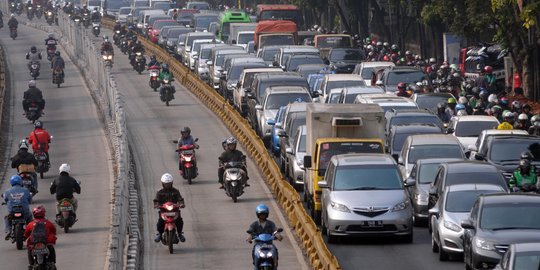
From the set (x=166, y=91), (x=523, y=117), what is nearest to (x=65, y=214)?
(x=523, y=117)

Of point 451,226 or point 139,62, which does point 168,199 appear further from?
point 139,62

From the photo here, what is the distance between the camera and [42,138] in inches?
1571

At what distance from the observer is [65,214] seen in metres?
30.8

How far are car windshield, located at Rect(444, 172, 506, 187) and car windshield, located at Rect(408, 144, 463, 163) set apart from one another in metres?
4.13

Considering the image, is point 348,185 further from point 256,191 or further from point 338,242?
point 256,191

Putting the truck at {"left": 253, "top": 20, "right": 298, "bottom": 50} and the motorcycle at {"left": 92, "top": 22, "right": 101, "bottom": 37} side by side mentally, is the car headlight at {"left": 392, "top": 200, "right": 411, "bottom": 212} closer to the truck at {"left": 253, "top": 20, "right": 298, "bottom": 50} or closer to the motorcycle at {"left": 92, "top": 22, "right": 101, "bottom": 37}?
the truck at {"left": 253, "top": 20, "right": 298, "bottom": 50}

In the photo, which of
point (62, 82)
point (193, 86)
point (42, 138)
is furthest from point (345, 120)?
point (62, 82)

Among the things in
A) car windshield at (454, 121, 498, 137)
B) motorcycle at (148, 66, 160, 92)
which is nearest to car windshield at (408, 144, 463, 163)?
car windshield at (454, 121, 498, 137)

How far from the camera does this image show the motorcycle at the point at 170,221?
27.6m

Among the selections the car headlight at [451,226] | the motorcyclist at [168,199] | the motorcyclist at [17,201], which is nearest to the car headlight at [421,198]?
the car headlight at [451,226]

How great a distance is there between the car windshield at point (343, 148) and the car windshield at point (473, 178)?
3462 mm

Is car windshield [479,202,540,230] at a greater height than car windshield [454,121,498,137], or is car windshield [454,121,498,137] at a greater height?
car windshield [479,202,540,230]

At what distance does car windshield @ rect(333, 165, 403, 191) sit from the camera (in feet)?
95.7

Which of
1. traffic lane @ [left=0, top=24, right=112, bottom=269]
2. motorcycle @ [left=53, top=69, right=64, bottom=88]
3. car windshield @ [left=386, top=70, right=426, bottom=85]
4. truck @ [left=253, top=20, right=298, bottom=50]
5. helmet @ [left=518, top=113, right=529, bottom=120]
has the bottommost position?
traffic lane @ [left=0, top=24, right=112, bottom=269]
